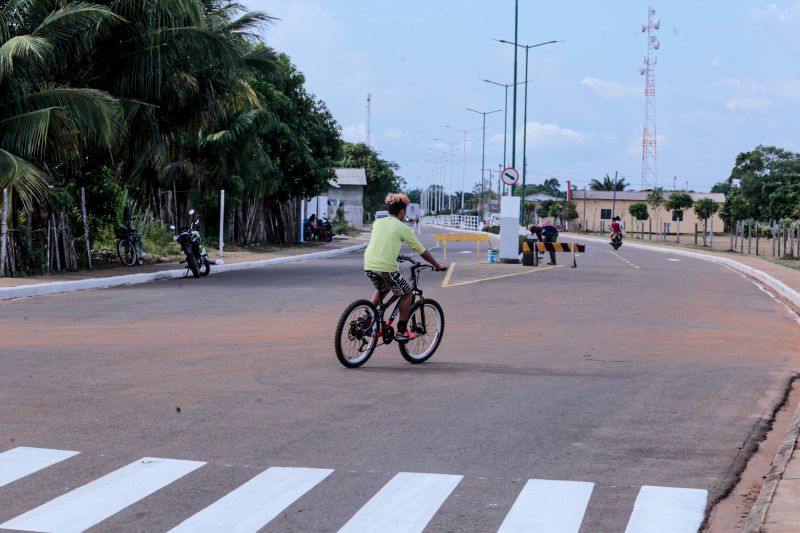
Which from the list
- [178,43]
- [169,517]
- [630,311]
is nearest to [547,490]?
[169,517]

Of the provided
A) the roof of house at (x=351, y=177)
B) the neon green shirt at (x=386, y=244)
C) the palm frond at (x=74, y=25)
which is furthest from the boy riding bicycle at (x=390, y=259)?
the roof of house at (x=351, y=177)

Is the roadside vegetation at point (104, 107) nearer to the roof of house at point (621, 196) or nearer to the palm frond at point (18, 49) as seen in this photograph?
the palm frond at point (18, 49)

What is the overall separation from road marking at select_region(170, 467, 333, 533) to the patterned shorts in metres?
4.42

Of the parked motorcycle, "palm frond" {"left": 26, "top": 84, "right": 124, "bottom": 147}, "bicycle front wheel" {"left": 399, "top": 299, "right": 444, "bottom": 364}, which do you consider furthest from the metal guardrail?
"bicycle front wheel" {"left": 399, "top": 299, "right": 444, "bottom": 364}

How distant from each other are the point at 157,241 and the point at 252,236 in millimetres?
11311

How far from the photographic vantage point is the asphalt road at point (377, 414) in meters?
6.04

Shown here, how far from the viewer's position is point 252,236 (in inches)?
1726

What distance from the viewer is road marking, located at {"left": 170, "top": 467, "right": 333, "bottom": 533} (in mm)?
5514

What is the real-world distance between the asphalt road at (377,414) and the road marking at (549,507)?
0.02 meters

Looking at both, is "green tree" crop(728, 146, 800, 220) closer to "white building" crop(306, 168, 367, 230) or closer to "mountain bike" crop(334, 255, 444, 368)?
"white building" crop(306, 168, 367, 230)

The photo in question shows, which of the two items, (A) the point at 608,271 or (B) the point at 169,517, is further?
(A) the point at 608,271

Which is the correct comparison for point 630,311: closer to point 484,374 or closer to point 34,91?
point 484,374

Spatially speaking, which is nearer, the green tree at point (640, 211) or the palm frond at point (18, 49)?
the palm frond at point (18, 49)

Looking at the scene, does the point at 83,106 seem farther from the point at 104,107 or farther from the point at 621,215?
the point at 621,215
